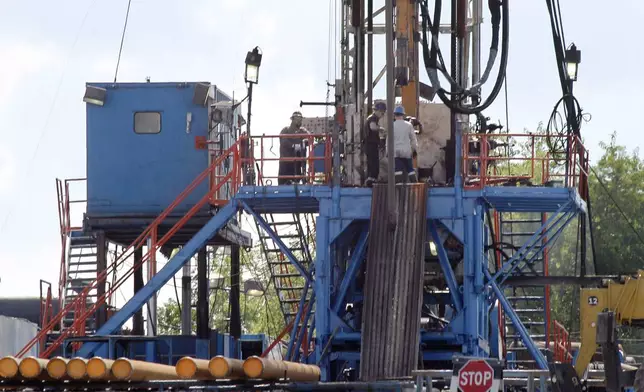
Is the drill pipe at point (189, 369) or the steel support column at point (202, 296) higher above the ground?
the steel support column at point (202, 296)

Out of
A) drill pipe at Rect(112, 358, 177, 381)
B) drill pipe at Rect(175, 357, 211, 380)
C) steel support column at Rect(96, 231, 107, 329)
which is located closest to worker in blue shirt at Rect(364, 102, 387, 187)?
steel support column at Rect(96, 231, 107, 329)

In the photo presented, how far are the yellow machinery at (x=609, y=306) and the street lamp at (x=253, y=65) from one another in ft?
25.4

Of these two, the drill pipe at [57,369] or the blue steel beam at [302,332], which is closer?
the drill pipe at [57,369]

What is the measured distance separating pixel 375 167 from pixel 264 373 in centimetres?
1005

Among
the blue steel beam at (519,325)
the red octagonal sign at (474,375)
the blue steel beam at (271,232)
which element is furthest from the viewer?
the blue steel beam at (271,232)

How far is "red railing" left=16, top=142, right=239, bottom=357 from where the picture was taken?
104 ft

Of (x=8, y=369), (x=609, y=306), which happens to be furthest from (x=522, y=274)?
(x=8, y=369)

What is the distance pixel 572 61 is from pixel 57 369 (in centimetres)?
1486

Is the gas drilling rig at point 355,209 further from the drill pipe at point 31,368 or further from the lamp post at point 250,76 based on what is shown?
the drill pipe at point 31,368

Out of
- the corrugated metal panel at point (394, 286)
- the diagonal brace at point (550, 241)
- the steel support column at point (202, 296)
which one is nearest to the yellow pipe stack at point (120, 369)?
the corrugated metal panel at point (394, 286)

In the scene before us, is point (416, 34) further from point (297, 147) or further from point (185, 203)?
point (185, 203)

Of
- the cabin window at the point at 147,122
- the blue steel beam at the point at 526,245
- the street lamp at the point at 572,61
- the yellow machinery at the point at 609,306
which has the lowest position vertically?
the yellow machinery at the point at 609,306

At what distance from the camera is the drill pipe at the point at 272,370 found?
21484 mm

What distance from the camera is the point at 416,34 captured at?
33375 millimetres
